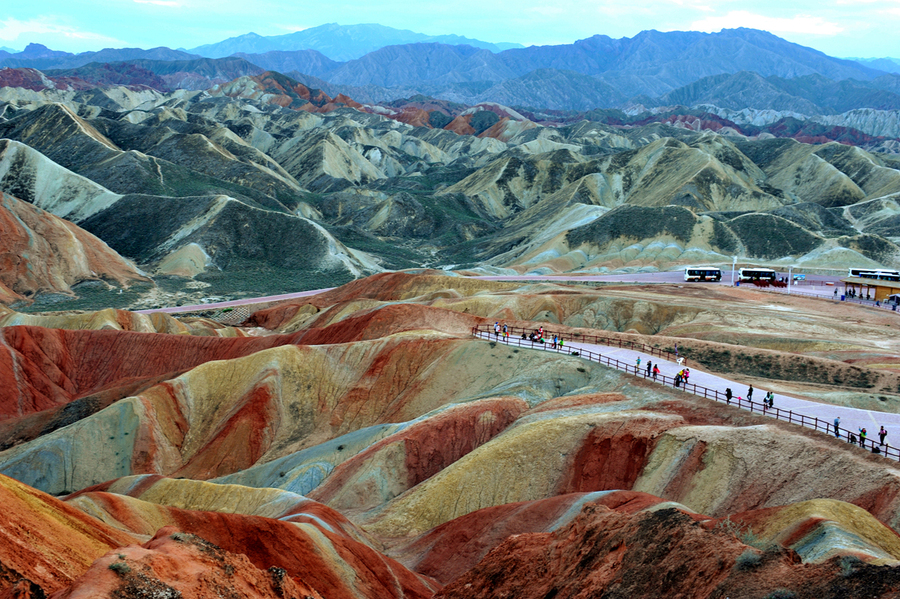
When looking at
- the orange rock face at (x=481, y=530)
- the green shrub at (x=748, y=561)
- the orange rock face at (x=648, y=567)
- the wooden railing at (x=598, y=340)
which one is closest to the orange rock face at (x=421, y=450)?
the orange rock face at (x=481, y=530)

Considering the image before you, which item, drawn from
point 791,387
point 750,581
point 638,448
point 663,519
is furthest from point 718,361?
point 750,581

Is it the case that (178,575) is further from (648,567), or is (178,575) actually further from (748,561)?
(748,561)

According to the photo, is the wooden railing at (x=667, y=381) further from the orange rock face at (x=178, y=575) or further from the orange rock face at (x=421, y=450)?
the orange rock face at (x=178, y=575)

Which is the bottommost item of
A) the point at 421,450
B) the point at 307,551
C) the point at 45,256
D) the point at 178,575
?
the point at 421,450

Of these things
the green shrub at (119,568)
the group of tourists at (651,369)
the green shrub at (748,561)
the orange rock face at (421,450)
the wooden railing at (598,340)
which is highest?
the green shrub at (748,561)

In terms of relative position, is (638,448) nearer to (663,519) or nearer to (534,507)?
(534,507)

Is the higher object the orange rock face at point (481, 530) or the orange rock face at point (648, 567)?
the orange rock face at point (648, 567)

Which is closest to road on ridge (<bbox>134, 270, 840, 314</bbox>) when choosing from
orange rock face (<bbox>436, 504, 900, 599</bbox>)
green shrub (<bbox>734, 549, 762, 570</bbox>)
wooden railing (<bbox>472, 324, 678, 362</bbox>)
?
wooden railing (<bbox>472, 324, 678, 362</bbox>)

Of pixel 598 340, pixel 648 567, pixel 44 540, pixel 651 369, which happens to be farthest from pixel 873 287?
pixel 44 540

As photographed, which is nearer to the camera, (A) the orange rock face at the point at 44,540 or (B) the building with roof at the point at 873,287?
A: (A) the orange rock face at the point at 44,540
